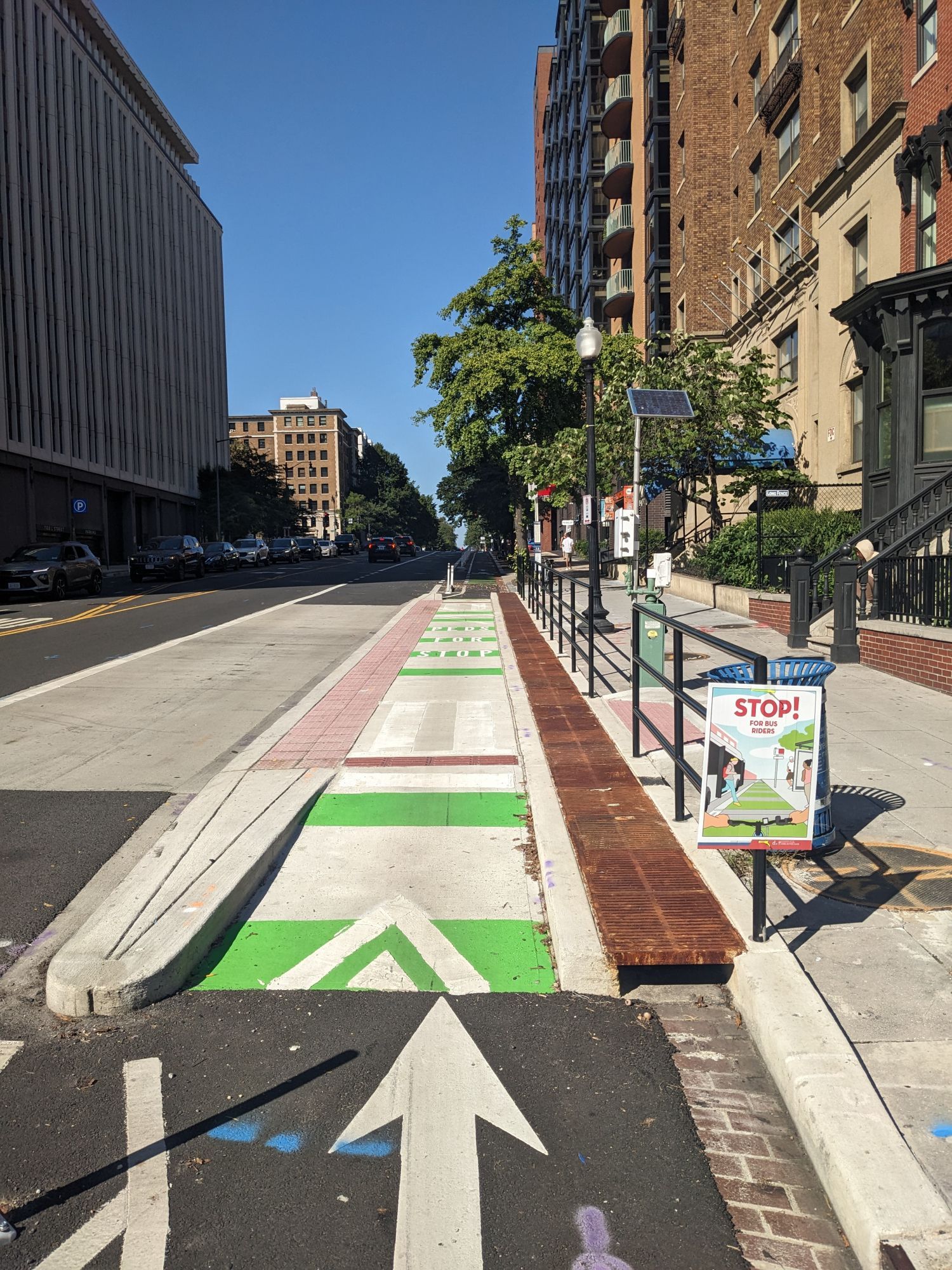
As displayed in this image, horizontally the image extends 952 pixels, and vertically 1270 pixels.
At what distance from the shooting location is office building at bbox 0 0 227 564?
46781 mm

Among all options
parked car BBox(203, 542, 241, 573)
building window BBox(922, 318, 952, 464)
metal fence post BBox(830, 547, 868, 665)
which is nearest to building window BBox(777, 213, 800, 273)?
building window BBox(922, 318, 952, 464)

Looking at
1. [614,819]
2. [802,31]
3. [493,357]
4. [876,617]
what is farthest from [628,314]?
[614,819]

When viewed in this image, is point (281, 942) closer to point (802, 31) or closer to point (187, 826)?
point (187, 826)

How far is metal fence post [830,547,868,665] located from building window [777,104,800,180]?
708 inches

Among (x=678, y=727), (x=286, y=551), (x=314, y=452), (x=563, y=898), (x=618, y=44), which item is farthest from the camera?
(x=314, y=452)

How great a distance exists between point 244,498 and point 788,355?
54.7 metres

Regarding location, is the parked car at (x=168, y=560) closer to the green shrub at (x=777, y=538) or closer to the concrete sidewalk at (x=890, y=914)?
the green shrub at (x=777, y=538)

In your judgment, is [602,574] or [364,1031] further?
[602,574]

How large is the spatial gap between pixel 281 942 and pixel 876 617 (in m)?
Result: 9.90

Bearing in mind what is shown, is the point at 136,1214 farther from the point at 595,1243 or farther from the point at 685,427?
the point at 685,427

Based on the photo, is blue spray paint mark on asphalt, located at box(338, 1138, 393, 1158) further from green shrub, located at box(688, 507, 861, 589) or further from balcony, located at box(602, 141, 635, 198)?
balcony, located at box(602, 141, 635, 198)

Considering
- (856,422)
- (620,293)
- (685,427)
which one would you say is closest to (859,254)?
(856,422)

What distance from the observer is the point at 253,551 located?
5375 cm

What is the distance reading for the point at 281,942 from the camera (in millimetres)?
4730
